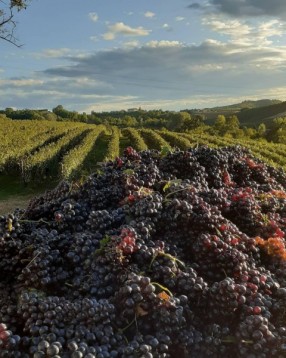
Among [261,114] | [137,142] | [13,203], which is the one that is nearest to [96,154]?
[137,142]

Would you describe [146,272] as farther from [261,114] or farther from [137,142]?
[261,114]

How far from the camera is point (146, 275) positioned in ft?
7.39

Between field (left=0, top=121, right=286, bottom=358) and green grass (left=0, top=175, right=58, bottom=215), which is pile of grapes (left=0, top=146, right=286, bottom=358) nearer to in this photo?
field (left=0, top=121, right=286, bottom=358)

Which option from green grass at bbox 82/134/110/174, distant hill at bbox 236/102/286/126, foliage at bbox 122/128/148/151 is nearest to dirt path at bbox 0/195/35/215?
green grass at bbox 82/134/110/174

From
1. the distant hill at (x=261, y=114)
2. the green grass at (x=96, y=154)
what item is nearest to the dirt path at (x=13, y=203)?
the green grass at (x=96, y=154)

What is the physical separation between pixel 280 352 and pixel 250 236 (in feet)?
3.20

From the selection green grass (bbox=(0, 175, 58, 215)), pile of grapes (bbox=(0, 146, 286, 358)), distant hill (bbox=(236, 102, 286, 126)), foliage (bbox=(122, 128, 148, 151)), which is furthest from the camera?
distant hill (bbox=(236, 102, 286, 126))

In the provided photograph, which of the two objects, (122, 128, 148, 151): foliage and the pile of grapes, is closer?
the pile of grapes

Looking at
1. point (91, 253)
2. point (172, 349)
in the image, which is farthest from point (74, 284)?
point (172, 349)

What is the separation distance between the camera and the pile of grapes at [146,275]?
198cm

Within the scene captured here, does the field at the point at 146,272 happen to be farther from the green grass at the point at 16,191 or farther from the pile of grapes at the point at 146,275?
the green grass at the point at 16,191

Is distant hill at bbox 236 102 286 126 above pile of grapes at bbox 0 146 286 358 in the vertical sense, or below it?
above

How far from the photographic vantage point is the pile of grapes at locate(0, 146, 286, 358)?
1982 millimetres

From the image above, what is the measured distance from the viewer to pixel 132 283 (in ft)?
6.81
